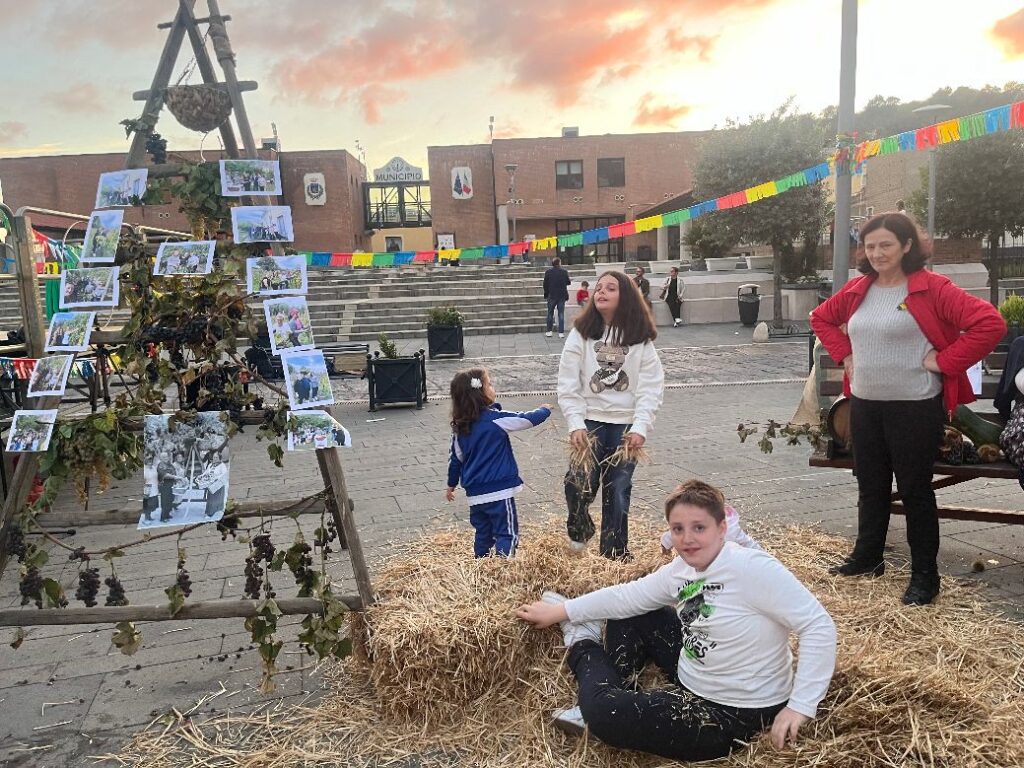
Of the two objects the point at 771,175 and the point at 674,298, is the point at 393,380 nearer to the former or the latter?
the point at 674,298

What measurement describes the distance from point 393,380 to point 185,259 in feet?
24.8

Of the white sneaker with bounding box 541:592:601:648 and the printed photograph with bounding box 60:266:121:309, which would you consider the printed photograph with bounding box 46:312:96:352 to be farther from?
the white sneaker with bounding box 541:592:601:648

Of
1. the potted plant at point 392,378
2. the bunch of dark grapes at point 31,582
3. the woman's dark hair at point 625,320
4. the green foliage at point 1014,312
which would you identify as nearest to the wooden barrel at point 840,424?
the woman's dark hair at point 625,320

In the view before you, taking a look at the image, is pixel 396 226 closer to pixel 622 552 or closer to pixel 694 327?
pixel 694 327

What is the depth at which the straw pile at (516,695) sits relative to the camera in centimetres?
248

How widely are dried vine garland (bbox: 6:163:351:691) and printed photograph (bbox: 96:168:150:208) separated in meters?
0.14

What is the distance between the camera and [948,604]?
148 inches

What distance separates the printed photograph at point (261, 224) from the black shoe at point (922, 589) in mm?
3423

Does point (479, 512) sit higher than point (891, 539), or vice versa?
point (479, 512)

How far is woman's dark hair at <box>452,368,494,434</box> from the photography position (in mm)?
4215

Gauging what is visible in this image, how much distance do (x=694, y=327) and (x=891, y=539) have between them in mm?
17410

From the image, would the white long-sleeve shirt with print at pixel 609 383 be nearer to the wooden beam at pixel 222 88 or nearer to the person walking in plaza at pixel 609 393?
the person walking in plaza at pixel 609 393

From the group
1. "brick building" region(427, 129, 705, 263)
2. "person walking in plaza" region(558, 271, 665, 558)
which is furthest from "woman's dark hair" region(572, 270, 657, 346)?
"brick building" region(427, 129, 705, 263)

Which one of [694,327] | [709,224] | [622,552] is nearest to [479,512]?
[622,552]
